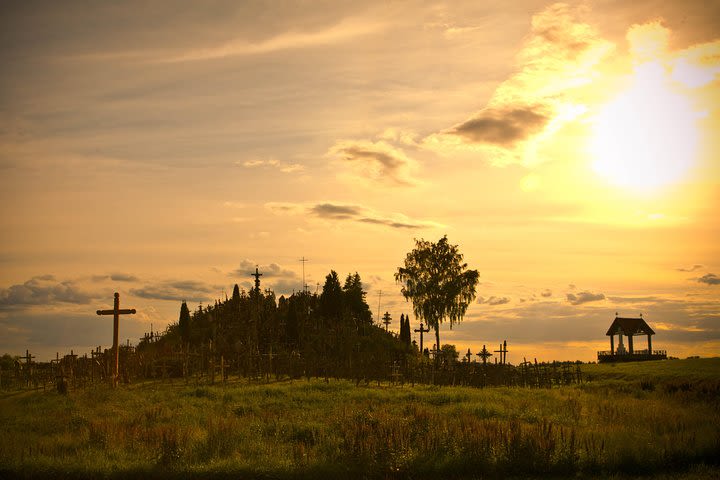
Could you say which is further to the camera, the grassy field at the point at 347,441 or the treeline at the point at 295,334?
the treeline at the point at 295,334

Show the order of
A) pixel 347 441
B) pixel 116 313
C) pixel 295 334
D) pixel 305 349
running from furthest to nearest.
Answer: pixel 295 334
pixel 305 349
pixel 116 313
pixel 347 441

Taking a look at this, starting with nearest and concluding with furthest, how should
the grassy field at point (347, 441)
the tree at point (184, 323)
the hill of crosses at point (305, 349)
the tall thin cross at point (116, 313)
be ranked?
the grassy field at point (347, 441)
the tall thin cross at point (116, 313)
the hill of crosses at point (305, 349)
the tree at point (184, 323)

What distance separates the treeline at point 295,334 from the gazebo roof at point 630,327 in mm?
25250

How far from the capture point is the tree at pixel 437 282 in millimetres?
62188

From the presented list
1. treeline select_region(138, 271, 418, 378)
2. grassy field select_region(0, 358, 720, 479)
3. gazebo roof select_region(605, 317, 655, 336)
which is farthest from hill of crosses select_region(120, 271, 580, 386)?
gazebo roof select_region(605, 317, 655, 336)

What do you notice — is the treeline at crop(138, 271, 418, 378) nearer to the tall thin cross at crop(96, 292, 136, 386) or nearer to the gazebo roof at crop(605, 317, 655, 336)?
the tall thin cross at crop(96, 292, 136, 386)

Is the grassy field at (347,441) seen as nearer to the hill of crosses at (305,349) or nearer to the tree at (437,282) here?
the hill of crosses at (305,349)

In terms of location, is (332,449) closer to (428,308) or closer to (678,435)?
(678,435)

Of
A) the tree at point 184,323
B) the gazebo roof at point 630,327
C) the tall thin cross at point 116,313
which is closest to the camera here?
the tall thin cross at point 116,313

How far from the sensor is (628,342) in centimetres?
7450

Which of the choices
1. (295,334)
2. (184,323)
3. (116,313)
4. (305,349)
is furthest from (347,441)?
(184,323)

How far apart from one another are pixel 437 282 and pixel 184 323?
25.3m

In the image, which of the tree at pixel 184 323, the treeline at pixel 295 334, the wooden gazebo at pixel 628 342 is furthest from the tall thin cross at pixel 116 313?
the wooden gazebo at pixel 628 342

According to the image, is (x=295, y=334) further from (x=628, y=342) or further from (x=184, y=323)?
(x=628, y=342)
